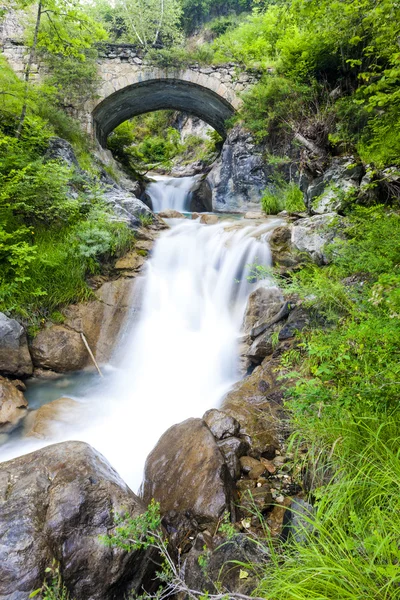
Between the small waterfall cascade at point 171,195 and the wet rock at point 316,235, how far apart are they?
8.02 m

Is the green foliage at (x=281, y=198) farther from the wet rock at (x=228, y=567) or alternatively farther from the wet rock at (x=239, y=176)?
the wet rock at (x=228, y=567)

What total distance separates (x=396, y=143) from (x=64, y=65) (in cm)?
961

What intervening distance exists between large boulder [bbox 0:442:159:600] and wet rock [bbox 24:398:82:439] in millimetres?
1438

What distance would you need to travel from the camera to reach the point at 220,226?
741 centimetres

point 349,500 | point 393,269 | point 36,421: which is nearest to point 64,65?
point 36,421

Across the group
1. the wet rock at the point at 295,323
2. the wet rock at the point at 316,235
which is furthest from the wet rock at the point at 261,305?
the wet rock at the point at 316,235

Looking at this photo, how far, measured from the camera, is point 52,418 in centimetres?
354

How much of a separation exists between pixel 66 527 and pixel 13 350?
290 cm

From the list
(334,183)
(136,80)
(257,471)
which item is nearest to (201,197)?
(136,80)

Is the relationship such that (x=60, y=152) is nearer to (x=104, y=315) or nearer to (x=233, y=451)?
(x=104, y=315)

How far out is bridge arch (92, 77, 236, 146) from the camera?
9734 millimetres

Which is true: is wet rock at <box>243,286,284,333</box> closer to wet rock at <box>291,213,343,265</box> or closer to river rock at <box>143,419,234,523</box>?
wet rock at <box>291,213,343,265</box>

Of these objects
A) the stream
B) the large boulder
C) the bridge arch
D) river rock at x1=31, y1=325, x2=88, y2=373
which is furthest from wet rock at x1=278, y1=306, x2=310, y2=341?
the bridge arch

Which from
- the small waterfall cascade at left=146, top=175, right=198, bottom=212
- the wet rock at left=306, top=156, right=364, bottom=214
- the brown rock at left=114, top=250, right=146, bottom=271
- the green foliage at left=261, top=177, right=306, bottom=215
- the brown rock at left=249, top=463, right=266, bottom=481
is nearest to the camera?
the brown rock at left=249, top=463, right=266, bottom=481
